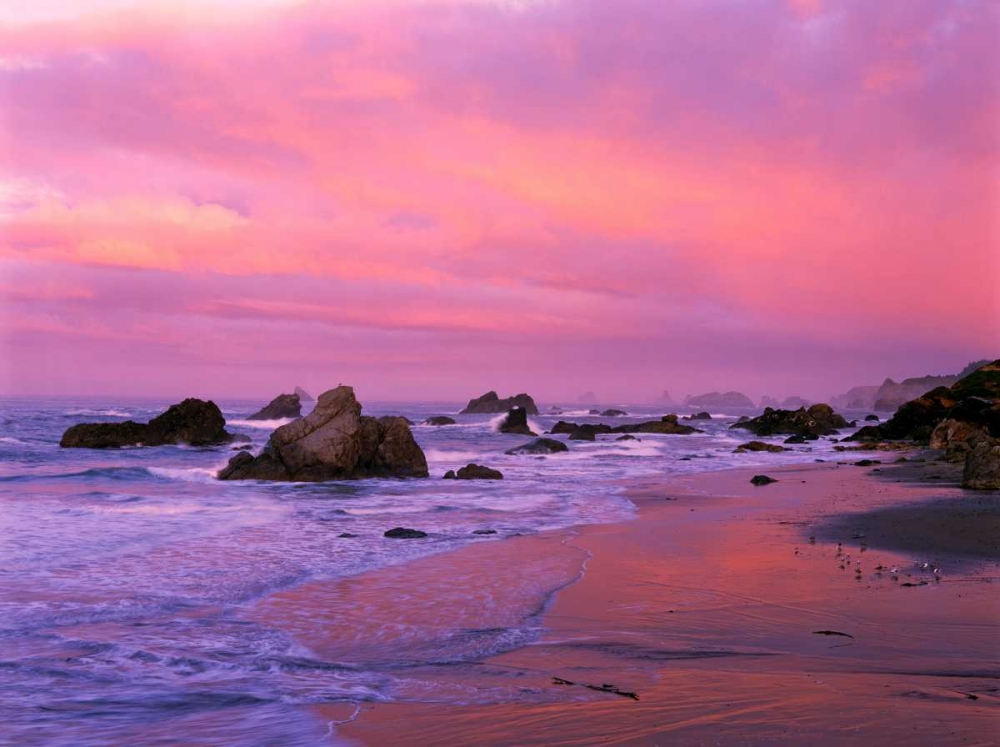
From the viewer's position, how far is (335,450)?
109ft

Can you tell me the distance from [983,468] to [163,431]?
48.6 metres

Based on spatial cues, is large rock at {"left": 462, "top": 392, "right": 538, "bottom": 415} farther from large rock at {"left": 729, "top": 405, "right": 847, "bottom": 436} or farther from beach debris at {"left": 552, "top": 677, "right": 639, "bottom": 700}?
beach debris at {"left": 552, "top": 677, "right": 639, "bottom": 700}

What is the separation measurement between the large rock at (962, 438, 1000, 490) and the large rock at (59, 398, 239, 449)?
147 ft

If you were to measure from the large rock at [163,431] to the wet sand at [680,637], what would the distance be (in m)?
42.2

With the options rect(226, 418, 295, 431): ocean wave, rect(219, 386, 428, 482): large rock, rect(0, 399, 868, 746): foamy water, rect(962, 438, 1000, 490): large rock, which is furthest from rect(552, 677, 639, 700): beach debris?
rect(226, 418, 295, 431): ocean wave

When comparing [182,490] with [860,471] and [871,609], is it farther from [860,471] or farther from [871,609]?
[860,471]

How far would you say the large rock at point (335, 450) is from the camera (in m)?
33.0

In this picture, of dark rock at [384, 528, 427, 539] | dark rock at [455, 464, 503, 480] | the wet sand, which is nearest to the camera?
the wet sand

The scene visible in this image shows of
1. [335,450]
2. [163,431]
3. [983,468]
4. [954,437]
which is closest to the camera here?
[983,468]

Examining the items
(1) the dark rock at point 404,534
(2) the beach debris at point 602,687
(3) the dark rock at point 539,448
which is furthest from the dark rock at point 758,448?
(2) the beach debris at point 602,687

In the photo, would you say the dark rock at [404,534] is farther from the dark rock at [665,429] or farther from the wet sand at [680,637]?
the dark rock at [665,429]

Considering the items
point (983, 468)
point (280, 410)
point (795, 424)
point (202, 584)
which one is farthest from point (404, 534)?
point (280, 410)

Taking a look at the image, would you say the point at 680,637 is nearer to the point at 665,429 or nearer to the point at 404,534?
the point at 404,534

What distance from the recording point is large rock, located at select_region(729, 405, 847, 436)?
79062 mm
